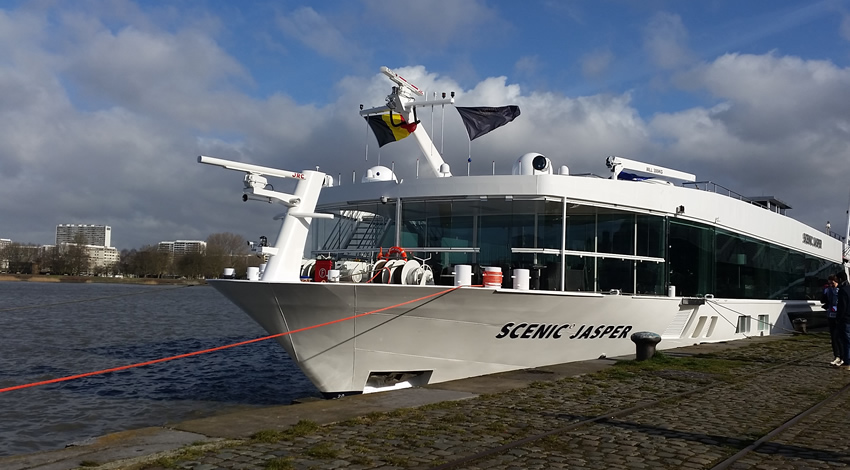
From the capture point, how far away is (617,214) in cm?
1379

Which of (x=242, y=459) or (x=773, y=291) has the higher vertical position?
(x=773, y=291)

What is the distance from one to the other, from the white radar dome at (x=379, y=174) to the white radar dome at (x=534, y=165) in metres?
2.86

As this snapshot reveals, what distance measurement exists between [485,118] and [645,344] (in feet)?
18.6

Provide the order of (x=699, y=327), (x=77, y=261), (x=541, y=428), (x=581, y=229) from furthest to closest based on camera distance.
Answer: (x=77, y=261) < (x=699, y=327) < (x=581, y=229) < (x=541, y=428)

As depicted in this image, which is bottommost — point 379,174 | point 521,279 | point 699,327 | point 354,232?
point 699,327

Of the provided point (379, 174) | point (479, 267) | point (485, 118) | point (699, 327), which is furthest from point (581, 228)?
point (699, 327)

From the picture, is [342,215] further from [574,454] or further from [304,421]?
[574,454]

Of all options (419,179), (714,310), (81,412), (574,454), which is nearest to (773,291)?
(714,310)

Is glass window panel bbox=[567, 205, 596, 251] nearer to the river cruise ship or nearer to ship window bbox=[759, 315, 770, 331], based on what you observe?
the river cruise ship

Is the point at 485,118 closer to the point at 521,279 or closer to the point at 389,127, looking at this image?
the point at 389,127

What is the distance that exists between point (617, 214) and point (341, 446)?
8.96 metres

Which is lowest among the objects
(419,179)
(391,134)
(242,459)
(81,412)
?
(81,412)

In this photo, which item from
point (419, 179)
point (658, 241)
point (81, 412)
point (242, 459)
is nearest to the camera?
point (242, 459)

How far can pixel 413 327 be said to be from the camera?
34.0 ft
